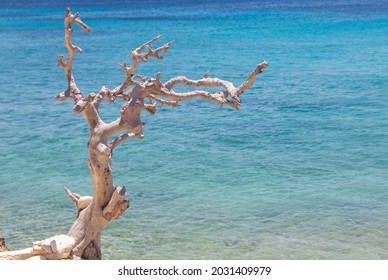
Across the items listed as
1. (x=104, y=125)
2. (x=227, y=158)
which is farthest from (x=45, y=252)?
(x=227, y=158)

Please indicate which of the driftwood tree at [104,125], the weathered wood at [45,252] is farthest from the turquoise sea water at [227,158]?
the weathered wood at [45,252]

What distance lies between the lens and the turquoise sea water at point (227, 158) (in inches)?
519

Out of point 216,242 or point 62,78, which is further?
point 62,78

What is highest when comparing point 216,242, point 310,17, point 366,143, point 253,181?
point 310,17

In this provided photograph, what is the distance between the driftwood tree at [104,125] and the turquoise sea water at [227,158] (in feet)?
8.67

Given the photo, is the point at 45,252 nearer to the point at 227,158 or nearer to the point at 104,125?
the point at 104,125

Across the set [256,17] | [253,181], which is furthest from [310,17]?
[253,181]

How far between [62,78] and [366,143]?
13.6m

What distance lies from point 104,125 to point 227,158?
8.78m

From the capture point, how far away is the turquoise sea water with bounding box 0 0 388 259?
13.2 meters

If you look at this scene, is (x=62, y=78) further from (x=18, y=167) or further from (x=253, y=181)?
(x=253, y=181)

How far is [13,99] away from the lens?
2506 cm

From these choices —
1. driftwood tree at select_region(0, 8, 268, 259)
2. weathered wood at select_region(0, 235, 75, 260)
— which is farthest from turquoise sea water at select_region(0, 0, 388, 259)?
weathered wood at select_region(0, 235, 75, 260)

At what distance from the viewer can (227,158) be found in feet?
59.2
